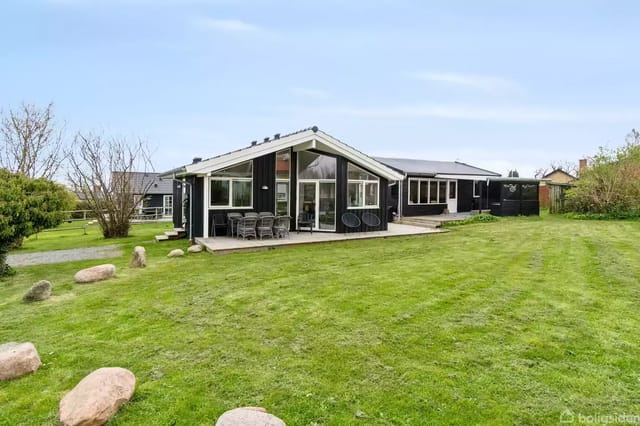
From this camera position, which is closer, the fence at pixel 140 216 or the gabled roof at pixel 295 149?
the gabled roof at pixel 295 149

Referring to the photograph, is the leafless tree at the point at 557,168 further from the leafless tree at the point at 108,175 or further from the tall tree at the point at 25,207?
the tall tree at the point at 25,207

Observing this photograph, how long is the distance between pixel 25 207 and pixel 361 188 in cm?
952

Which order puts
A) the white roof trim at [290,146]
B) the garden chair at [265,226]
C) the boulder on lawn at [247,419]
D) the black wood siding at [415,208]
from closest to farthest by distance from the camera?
the boulder on lawn at [247,419], the white roof trim at [290,146], the garden chair at [265,226], the black wood siding at [415,208]

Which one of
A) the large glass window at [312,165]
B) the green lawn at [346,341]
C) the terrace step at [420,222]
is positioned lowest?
the green lawn at [346,341]

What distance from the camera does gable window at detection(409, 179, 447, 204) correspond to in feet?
61.2

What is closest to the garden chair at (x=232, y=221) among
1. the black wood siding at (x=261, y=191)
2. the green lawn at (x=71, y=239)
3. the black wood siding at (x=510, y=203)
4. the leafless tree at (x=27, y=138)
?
the black wood siding at (x=261, y=191)

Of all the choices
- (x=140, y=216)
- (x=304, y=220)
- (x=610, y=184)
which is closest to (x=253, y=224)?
(x=304, y=220)

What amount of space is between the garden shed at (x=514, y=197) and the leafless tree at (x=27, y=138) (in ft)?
71.0

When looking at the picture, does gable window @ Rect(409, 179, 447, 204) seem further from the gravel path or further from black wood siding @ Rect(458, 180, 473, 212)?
the gravel path

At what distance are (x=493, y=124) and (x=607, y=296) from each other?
71.2ft

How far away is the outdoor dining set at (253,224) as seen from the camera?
10.8m

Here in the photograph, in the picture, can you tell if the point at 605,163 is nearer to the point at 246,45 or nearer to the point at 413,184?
the point at 413,184

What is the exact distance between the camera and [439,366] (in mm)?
3264

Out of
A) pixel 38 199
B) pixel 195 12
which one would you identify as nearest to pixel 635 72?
pixel 195 12
